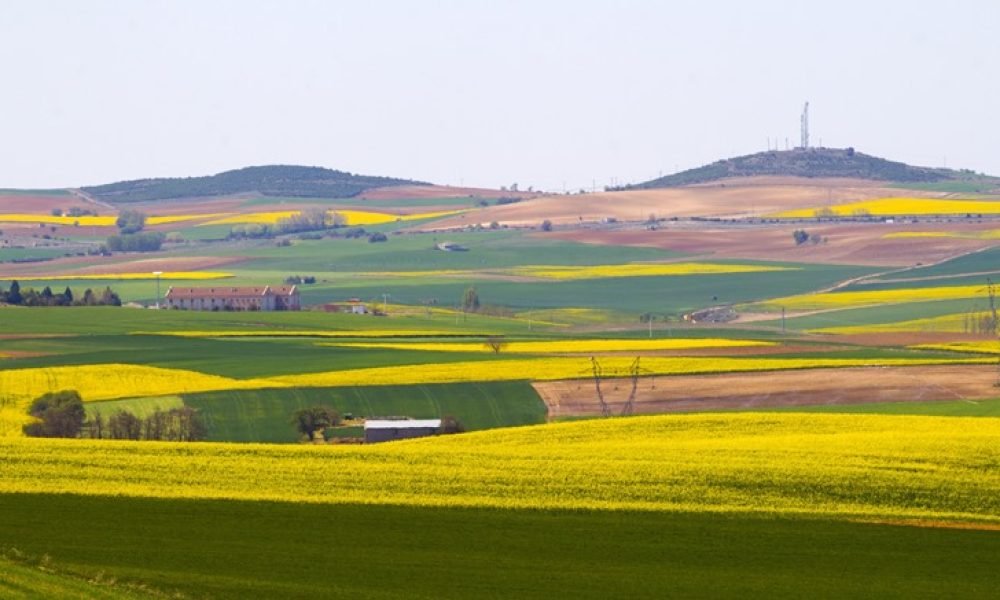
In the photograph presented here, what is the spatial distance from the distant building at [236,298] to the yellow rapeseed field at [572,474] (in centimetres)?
7000

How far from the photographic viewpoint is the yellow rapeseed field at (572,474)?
3141cm

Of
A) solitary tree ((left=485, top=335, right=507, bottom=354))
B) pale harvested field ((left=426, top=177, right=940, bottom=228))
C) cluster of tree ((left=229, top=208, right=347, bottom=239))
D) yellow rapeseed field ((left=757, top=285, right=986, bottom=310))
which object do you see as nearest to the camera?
solitary tree ((left=485, top=335, right=507, bottom=354))

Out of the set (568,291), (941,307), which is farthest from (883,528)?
(568,291)

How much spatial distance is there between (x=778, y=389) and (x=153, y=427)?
59.5 ft

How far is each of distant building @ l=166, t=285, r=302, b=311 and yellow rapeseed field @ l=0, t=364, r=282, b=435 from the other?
4179 centimetres

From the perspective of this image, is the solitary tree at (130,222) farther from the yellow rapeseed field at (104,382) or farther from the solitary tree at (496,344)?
the yellow rapeseed field at (104,382)

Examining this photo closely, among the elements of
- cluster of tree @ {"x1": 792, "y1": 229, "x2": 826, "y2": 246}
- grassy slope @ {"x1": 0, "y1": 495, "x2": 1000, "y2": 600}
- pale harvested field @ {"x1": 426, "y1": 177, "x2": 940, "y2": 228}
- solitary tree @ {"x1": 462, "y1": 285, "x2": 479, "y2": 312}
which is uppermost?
pale harvested field @ {"x1": 426, "y1": 177, "x2": 940, "y2": 228}

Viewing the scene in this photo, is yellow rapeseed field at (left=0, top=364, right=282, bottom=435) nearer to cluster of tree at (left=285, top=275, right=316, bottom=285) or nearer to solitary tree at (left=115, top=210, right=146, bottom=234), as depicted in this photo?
cluster of tree at (left=285, top=275, right=316, bottom=285)

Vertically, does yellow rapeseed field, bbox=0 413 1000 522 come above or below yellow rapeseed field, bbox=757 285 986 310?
above

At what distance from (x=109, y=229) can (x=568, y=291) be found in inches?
3024

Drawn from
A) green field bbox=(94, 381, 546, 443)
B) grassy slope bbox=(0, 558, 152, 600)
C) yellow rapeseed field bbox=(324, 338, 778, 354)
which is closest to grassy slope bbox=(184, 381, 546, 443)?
green field bbox=(94, 381, 546, 443)

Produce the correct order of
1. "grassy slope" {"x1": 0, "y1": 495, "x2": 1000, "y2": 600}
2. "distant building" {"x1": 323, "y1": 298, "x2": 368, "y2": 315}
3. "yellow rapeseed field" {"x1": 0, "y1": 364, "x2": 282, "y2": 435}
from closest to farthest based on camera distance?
"grassy slope" {"x1": 0, "y1": 495, "x2": 1000, "y2": 600}
"yellow rapeseed field" {"x1": 0, "y1": 364, "x2": 282, "y2": 435}
"distant building" {"x1": 323, "y1": 298, "x2": 368, "y2": 315}

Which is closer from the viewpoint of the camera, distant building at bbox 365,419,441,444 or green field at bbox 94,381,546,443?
distant building at bbox 365,419,441,444

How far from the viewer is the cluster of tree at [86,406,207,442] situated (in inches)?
1967
